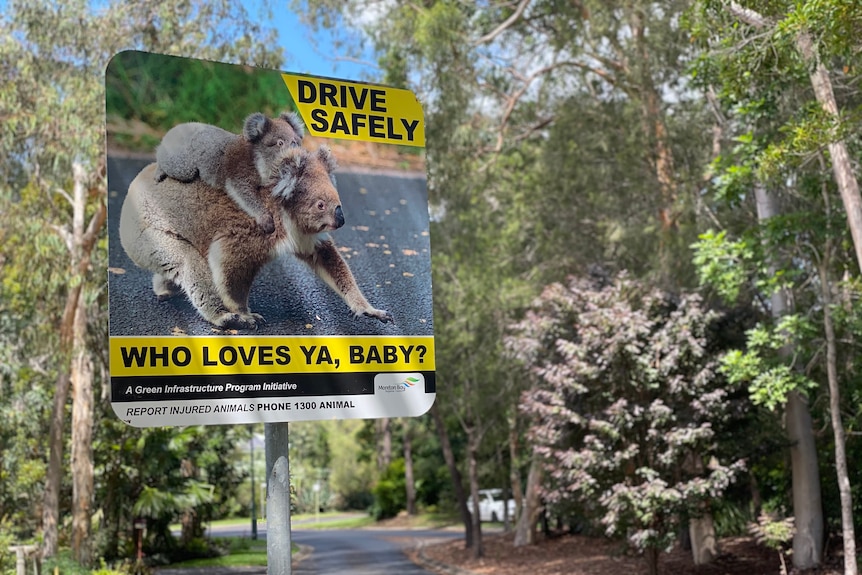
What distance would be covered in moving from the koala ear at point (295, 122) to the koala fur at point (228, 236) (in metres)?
0.09

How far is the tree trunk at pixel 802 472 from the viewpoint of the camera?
1555 cm

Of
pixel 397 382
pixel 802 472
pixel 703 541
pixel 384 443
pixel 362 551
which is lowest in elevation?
pixel 362 551

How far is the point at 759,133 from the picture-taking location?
1380cm

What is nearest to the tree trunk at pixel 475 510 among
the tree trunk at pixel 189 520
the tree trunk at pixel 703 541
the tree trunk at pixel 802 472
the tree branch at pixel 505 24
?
the tree trunk at pixel 703 541

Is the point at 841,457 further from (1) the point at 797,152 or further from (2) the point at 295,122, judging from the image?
(2) the point at 295,122

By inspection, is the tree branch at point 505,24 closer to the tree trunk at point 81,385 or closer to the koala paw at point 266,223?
the tree trunk at point 81,385

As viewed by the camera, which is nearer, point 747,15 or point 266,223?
point 266,223

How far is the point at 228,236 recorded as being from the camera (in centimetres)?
464

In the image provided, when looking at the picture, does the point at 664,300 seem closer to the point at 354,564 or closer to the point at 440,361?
the point at 440,361

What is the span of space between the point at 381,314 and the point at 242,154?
105 cm

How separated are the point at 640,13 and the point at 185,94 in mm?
14241

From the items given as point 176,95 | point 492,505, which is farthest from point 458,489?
point 176,95

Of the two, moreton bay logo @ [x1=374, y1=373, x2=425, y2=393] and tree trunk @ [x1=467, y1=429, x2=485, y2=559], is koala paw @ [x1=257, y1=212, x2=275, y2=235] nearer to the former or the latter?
moreton bay logo @ [x1=374, y1=373, x2=425, y2=393]

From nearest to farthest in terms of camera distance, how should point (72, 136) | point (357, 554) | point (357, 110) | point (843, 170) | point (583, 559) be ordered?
point (357, 110) < point (843, 170) < point (72, 136) < point (583, 559) < point (357, 554)
